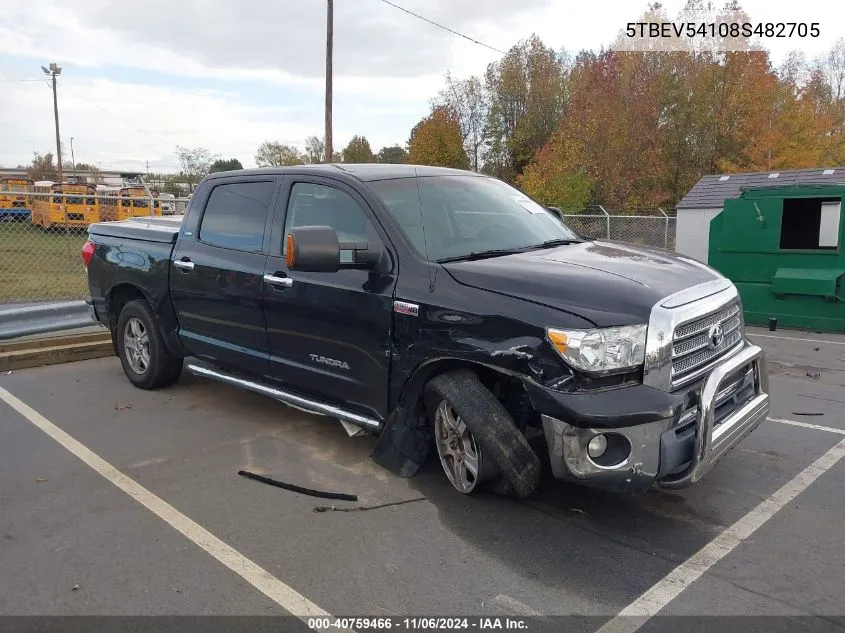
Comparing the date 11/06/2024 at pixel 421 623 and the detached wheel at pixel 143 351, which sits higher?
the detached wheel at pixel 143 351

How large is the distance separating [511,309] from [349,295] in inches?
45.8

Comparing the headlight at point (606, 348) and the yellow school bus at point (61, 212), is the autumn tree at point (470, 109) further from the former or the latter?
the headlight at point (606, 348)

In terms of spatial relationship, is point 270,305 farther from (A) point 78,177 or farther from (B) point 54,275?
(A) point 78,177

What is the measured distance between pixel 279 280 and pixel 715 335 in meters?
2.70

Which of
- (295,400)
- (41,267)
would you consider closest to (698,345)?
(295,400)

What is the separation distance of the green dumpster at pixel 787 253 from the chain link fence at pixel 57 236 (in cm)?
666

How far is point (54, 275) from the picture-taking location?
1569 cm

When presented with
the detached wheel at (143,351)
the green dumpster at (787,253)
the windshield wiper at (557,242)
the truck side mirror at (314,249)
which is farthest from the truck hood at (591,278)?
the green dumpster at (787,253)

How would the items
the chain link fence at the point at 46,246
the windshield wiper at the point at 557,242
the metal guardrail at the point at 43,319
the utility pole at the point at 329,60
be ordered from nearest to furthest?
the windshield wiper at the point at 557,242 < the metal guardrail at the point at 43,319 < the chain link fence at the point at 46,246 < the utility pole at the point at 329,60

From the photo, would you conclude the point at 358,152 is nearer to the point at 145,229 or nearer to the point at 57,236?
the point at 57,236

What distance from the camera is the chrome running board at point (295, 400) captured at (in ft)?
14.1

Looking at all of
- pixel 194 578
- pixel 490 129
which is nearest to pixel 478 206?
pixel 194 578

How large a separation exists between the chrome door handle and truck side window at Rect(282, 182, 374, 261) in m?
0.34

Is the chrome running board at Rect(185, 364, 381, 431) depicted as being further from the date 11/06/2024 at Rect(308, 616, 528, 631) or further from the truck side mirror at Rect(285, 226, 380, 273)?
the date 11/06/2024 at Rect(308, 616, 528, 631)
